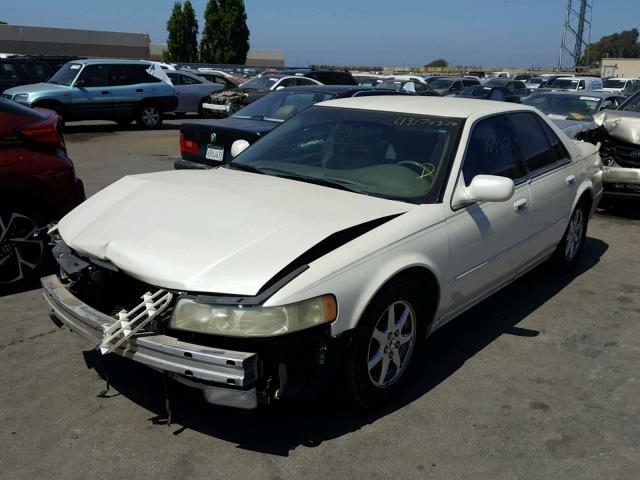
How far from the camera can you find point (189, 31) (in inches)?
2101

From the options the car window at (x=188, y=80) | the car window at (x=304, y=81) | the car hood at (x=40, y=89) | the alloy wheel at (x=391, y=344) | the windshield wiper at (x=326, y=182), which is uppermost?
the car window at (x=304, y=81)

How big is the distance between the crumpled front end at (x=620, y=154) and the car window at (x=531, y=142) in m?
3.34

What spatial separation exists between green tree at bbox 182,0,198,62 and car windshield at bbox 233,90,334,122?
46792mm

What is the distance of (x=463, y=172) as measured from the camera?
157 inches

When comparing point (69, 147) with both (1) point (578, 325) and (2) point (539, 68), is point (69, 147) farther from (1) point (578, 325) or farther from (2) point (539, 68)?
(2) point (539, 68)

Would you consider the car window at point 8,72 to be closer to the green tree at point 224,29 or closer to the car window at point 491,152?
the car window at point 491,152

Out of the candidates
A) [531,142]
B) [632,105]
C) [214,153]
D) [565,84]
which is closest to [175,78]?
[214,153]

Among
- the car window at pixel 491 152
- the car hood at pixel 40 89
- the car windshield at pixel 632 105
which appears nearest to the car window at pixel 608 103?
the car windshield at pixel 632 105

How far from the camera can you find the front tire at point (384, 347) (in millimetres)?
3223

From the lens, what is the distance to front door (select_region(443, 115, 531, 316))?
12.7 ft

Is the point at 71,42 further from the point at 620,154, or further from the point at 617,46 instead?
the point at 617,46

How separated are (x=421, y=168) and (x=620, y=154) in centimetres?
529

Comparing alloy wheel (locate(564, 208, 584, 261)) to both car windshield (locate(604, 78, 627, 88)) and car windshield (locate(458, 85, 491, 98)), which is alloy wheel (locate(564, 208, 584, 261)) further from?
car windshield (locate(604, 78, 627, 88))

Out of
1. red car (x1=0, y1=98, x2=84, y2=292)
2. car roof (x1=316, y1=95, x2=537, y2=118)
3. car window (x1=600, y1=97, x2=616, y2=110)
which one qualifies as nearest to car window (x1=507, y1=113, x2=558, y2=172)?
car roof (x1=316, y1=95, x2=537, y2=118)
